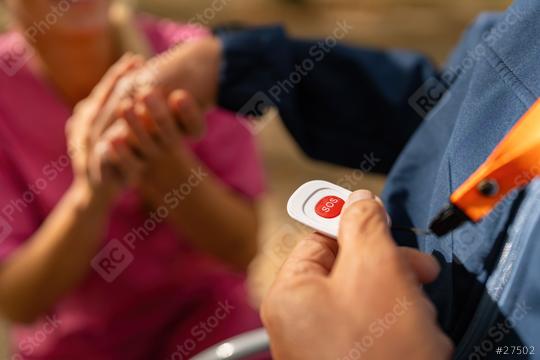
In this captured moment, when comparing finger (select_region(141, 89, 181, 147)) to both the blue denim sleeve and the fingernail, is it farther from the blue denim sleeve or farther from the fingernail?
the fingernail

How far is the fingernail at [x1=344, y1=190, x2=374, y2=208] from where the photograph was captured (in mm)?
348

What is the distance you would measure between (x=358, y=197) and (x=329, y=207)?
24 millimetres

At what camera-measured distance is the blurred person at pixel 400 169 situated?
291mm

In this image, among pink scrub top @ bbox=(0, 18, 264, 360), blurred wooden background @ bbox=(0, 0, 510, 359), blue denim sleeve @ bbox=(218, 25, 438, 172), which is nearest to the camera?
blue denim sleeve @ bbox=(218, 25, 438, 172)

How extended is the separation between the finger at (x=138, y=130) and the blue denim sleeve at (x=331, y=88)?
0.27 feet

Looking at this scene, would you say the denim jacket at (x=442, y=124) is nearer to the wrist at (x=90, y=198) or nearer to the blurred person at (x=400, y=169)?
the blurred person at (x=400, y=169)

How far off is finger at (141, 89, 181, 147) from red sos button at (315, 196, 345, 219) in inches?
11.8

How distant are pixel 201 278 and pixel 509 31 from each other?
0.51 metres

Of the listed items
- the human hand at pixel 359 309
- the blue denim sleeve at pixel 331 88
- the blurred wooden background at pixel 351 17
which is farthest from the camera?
the blurred wooden background at pixel 351 17

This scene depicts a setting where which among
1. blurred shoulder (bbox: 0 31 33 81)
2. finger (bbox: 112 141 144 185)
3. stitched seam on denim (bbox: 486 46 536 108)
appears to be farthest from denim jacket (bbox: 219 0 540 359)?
blurred shoulder (bbox: 0 31 33 81)

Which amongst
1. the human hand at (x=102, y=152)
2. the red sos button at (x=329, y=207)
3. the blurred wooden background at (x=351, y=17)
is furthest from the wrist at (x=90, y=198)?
the blurred wooden background at (x=351, y=17)

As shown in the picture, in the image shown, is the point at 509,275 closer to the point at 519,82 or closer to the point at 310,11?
the point at 519,82

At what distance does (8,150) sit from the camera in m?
0.76

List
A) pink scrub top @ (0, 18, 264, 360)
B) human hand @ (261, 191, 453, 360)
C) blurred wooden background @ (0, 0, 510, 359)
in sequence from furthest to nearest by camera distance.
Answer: blurred wooden background @ (0, 0, 510, 359), pink scrub top @ (0, 18, 264, 360), human hand @ (261, 191, 453, 360)
